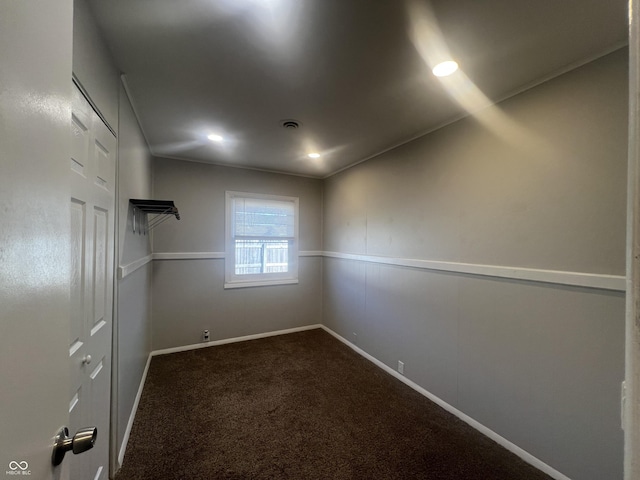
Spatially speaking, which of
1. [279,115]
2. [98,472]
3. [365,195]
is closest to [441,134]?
[365,195]

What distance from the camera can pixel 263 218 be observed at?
384 cm

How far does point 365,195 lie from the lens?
3.26 metres

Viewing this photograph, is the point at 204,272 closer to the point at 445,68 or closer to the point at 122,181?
the point at 122,181

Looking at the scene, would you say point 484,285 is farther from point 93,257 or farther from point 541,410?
point 93,257

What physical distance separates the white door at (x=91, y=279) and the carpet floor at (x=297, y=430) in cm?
51

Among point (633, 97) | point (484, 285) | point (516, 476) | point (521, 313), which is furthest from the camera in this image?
point (484, 285)

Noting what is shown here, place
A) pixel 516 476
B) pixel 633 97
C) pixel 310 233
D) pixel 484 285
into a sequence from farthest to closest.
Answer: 1. pixel 310 233
2. pixel 484 285
3. pixel 516 476
4. pixel 633 97

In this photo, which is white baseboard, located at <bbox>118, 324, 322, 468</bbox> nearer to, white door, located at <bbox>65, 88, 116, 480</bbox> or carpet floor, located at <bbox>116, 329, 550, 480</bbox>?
carpet floor, located at <bbox>116, 329, 550, 480</bbox>

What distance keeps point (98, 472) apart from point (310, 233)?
3253 mm

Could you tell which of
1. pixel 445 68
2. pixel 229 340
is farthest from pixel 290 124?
pixel 229 340

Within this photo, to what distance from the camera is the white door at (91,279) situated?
1056mm

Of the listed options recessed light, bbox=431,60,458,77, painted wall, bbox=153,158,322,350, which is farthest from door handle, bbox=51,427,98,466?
painted wall, bbox=153,158,322,350

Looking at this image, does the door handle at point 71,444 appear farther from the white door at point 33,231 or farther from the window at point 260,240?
the window at point 260,240

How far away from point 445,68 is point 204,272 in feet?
10.9
